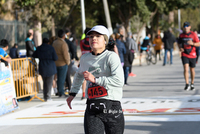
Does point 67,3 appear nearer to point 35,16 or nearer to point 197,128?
point 35,16

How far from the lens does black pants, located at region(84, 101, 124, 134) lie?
4129 mm

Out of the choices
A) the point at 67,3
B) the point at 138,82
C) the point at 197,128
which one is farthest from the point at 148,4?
the point at 197,128

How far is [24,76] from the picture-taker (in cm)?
1103

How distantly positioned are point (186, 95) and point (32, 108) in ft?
13.6

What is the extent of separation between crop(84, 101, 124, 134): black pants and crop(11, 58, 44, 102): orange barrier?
6.81 meters

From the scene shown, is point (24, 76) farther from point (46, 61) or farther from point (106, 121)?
point (106, 121)

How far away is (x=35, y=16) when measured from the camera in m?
22.5

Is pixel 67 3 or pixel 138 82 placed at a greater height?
pixel 67 3

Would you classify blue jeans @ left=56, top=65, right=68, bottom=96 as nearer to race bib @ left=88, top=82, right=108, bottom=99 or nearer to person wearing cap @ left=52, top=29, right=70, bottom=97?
person wearing cap @ left=52, top=29, right=70, bottom=97

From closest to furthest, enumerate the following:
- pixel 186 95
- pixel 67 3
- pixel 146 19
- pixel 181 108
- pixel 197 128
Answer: pixel 197 128, pixel 181 108, pixel 186 95, pixel 67 3, pixel 146 19

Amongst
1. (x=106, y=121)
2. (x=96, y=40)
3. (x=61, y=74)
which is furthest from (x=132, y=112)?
(x=96, y=40)

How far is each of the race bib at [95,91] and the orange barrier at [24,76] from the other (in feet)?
22.1

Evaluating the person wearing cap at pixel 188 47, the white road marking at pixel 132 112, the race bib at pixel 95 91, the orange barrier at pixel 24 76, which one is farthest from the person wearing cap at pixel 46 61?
the race bib at pixel 95 91

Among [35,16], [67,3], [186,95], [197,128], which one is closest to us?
[197,128]
